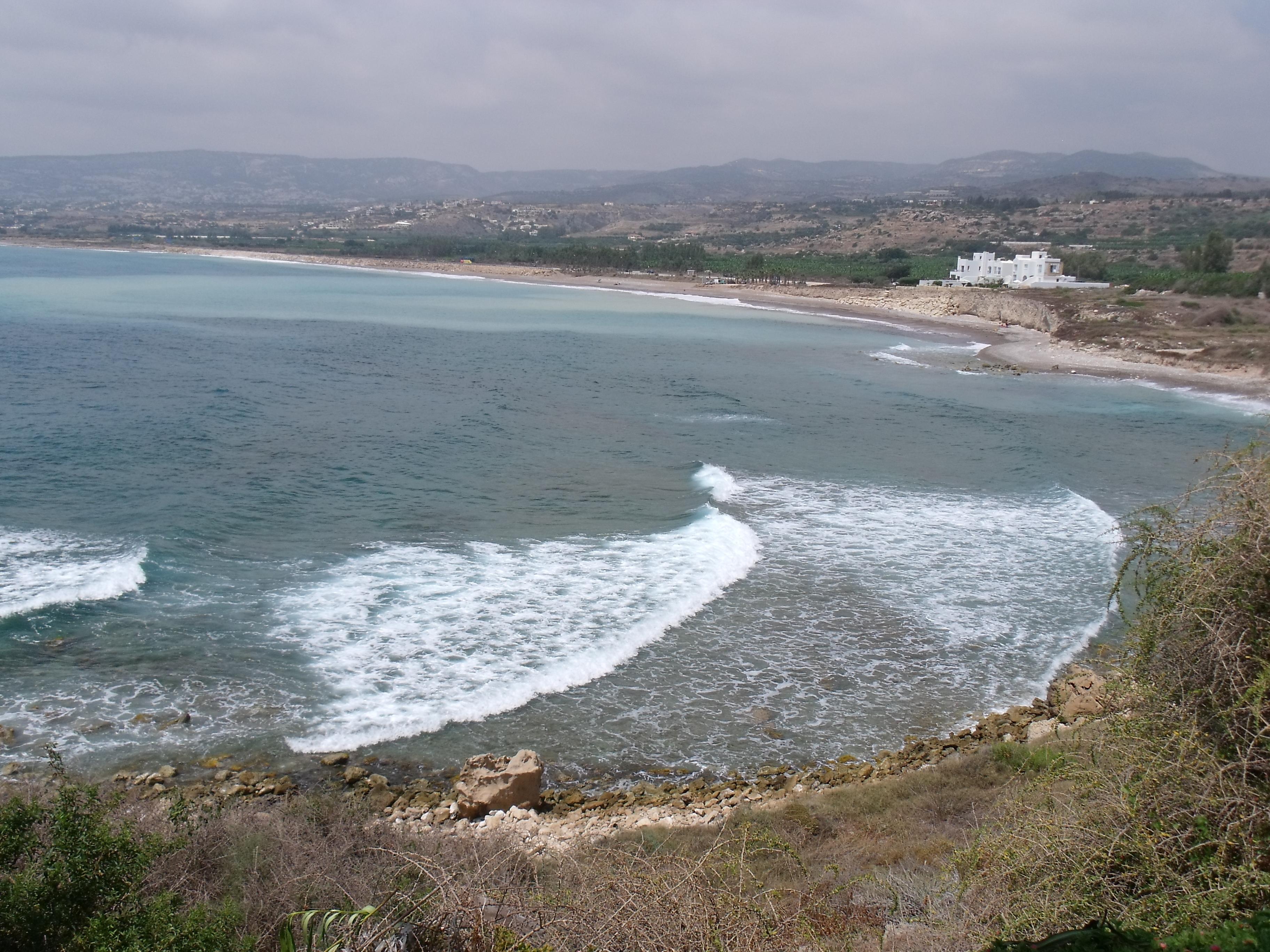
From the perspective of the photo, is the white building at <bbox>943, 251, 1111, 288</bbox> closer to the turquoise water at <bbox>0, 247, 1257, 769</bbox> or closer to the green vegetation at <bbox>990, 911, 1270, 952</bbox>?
the turquoise water at <bbox>0, 247, 1257, 769</bbox>

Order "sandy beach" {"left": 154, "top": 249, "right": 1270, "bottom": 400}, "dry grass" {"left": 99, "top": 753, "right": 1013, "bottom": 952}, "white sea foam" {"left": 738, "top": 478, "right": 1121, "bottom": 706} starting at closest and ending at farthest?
"dry grass" {"left": 99, "top": 753, "right": 1013, "bottom": 952}
"white sea foam" {"left": 738, "top": 478, "right": 1121, "bottom": 706}
"sandy beach" {"left": 154, "top": 249, "right": 1270, "bottom": 400}

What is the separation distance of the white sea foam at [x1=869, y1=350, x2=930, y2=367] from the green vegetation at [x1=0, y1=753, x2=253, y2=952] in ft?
145

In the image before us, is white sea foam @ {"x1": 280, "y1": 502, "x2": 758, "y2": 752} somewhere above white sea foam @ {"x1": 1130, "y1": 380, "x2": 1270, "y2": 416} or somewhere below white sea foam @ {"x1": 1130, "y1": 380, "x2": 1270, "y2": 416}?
below

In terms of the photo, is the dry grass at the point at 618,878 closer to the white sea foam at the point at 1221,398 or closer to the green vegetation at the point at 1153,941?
the green vegetation at the point at 1153,941

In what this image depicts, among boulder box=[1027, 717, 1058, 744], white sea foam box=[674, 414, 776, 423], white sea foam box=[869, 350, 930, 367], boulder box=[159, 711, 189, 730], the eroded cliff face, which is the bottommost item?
boulder box=[159, 711, 189, 730]

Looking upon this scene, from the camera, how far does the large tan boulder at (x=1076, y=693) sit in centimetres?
1135

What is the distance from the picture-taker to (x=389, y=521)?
63.7ft

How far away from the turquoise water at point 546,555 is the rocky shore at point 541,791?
49 cm

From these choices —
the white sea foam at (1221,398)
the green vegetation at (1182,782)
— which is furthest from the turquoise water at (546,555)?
the green vegetation at (1182,782)

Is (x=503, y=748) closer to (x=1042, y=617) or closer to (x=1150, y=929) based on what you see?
(x=1150, y=929)

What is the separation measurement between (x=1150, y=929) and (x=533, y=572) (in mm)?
12455

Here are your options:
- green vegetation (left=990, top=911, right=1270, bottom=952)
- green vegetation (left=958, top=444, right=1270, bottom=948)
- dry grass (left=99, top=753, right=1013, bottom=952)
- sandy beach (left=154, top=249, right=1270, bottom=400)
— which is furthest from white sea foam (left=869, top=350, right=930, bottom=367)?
green vegetation (left=990, top=911, right=1270, bottom=952)

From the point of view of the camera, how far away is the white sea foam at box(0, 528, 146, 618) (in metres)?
14.8

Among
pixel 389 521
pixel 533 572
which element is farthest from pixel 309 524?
pixel 533 572
